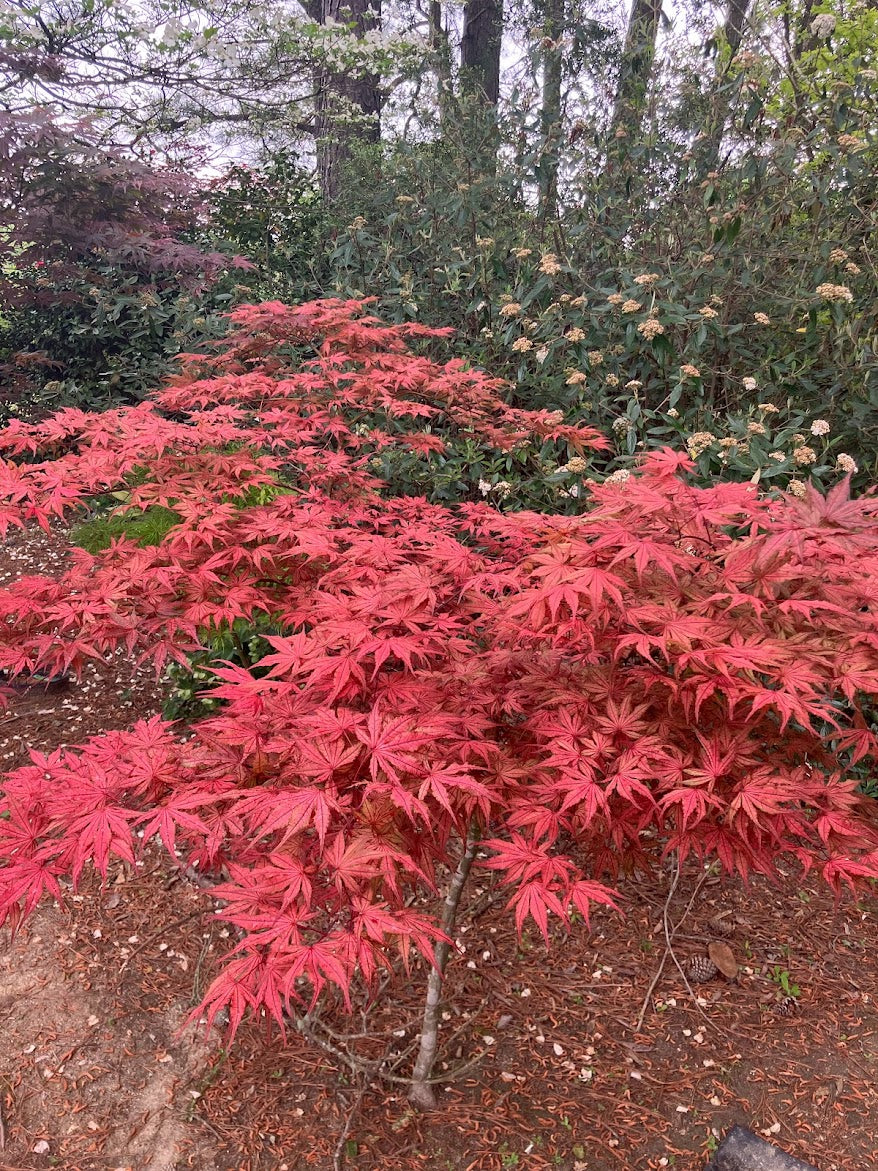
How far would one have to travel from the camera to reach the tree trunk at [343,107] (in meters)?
7.61

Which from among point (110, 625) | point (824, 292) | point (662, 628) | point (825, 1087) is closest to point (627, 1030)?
point (825, 1087)

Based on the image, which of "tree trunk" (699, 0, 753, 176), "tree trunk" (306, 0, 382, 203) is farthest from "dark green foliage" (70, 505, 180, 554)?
"tree trunk" (306, 0, 382, 203)

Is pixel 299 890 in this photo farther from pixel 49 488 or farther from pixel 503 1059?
pixel 49 488

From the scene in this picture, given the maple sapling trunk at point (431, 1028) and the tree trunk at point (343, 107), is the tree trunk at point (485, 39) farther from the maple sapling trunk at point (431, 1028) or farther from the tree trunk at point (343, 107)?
the maple sapling trunk at point (431, 1028)

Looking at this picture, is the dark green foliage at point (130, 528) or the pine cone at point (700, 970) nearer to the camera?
the pine cone at point (700, 970)

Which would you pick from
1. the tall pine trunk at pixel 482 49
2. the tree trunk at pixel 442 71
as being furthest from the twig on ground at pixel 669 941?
the tall pine trunk at pixel 482 49

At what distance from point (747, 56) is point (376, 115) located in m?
5.28

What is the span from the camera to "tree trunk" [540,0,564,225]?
5.29 m

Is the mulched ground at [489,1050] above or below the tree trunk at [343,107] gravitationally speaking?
below

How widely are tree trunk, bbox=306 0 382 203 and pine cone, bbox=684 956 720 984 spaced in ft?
25.5

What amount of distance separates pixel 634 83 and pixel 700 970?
6.05 m

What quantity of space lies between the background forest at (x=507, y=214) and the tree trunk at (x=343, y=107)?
0.11ft

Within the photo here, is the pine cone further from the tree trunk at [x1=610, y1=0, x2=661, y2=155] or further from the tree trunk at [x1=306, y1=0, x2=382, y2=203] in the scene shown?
the tree trunk at [x1=306, y1=0, x2=382, y2=203]

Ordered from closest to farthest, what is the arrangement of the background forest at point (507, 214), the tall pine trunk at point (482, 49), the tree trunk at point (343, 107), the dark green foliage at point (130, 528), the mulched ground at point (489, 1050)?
1. the mulched ground at point (489, 1050)
2. the dark green foliage at point (130, 528)
3. the background forest at point (507, 214)
4. the tree trunk at point (343, 107)
5. the tall pine trunk at point (482, 49)
